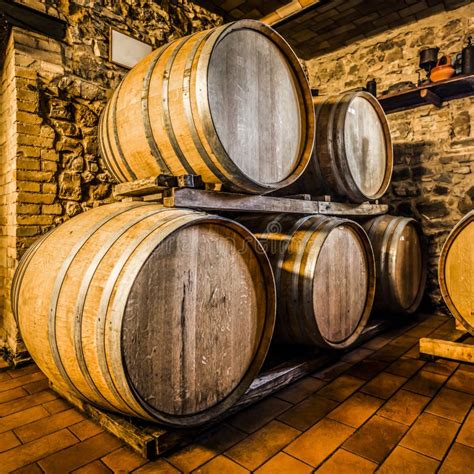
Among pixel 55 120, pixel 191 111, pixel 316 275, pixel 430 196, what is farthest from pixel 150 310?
pixel 430 196

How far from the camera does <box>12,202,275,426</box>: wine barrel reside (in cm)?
136

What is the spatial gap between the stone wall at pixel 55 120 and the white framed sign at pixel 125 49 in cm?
5

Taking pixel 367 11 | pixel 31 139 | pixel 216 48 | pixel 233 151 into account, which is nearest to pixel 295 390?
pixel 233 151

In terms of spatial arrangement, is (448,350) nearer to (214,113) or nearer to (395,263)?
(395,263)

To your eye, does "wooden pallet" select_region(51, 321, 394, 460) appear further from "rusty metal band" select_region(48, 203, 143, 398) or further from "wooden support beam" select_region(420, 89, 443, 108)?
"wooden support beam" select_region(420, 89, 443, 108)

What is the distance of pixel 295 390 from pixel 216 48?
2019mm

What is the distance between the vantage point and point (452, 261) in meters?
2.73

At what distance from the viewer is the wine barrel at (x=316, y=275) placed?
2234mm

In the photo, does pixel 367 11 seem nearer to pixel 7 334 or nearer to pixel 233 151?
pixel 233 151

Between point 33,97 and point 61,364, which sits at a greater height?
point 33,97

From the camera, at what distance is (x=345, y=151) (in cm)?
276

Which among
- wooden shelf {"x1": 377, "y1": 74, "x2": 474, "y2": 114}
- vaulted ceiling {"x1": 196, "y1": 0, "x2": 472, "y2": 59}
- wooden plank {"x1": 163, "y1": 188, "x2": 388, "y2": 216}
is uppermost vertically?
vaulted ceiling {"x1": 196, "y1": 0, "x2": 472, "y2": 59}

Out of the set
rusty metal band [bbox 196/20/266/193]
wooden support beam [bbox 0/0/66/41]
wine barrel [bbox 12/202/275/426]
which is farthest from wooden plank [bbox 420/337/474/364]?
wooden support beam [bbox 0/0/66/41]

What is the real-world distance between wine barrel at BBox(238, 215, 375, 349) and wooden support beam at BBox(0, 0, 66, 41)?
2129 mm
